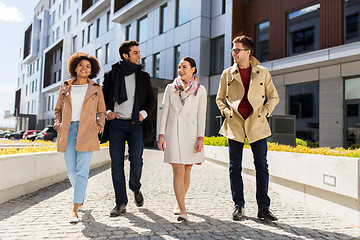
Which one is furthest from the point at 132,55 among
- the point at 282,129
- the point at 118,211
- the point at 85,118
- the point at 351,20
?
the point at 351,20

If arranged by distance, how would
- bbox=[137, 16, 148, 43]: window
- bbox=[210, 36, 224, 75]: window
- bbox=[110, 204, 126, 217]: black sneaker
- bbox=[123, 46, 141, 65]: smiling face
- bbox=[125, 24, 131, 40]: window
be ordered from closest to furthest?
1. bbox=[110, 204, 126, 217]: black sneaker
2. bbox=[123, 46, 141, 65]: smiling face
3. bbox=[210, 36, 224, 75]: window
4. bbox=[137, 16, 148, 43]: window
5. bbox=[125, 24, 131, 40]: window

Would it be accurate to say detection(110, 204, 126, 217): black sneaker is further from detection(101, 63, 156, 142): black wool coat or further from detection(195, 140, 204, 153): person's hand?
detection(195, 140, 204, 153): person's hand

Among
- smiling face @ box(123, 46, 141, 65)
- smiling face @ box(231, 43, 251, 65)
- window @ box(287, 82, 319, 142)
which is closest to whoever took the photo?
smiling face @ box(231, 43, 251, 65)

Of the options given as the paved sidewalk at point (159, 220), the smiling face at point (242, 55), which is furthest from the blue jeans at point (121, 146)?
the smiling face at point (242, 55)

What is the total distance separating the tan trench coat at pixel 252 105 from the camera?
4047mm

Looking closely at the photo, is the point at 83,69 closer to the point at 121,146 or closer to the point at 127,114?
the point at 127,114

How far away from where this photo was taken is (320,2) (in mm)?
14430

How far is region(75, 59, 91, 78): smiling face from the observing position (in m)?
4.12

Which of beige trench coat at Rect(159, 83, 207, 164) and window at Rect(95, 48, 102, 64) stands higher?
window at Rect(95, 48, 102, 64)

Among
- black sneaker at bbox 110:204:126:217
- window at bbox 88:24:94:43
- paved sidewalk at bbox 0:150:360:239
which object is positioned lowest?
paved sidewalk at bbox 0:150:360:239

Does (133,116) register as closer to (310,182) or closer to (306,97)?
(310,182)

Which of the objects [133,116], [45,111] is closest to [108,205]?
[133,116]

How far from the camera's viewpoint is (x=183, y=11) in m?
21.4

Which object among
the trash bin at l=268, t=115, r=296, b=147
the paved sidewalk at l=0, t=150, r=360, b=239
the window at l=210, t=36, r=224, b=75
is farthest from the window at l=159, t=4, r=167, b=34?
the paved sidewalk at l=0, t=150, r=360, b=239
